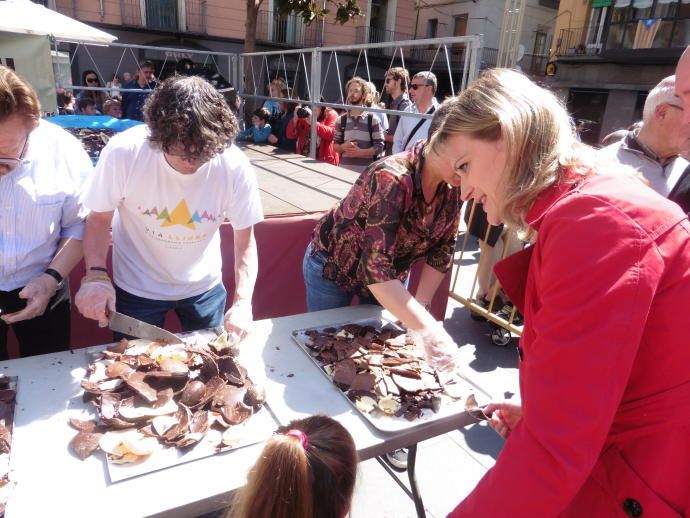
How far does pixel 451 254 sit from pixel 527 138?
1.04 meters

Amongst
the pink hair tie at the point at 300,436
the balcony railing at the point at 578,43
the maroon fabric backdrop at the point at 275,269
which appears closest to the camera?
the pink hair tie at the point at 300,436

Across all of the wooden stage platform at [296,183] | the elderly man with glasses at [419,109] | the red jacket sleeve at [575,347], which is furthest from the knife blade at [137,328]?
the elderly man with glasses at [419,109]

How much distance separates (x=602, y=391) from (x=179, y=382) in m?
0.97

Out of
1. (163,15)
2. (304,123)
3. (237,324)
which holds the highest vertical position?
(163,15)

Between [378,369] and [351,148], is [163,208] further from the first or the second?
[351,148]

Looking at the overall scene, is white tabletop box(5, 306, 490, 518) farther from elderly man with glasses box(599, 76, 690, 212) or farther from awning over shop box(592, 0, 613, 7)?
awning over shop box(592, 0, 613, 7)

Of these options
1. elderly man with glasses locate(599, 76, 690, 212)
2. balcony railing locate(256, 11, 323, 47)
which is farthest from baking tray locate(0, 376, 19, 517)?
balcony railing locate(256, 11, 323, 47)

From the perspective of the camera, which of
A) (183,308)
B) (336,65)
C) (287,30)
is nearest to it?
(183,308)

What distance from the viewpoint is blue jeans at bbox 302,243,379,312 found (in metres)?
1.85

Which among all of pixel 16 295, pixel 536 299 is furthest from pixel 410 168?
pixel 16 295

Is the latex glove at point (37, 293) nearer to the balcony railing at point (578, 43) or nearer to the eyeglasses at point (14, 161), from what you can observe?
the eyeglasses at point (14, 161)

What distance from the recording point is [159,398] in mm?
1167

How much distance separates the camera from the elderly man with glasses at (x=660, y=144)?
2.14 meters

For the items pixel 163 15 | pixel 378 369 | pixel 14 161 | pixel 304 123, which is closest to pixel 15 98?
pixel 14 161
